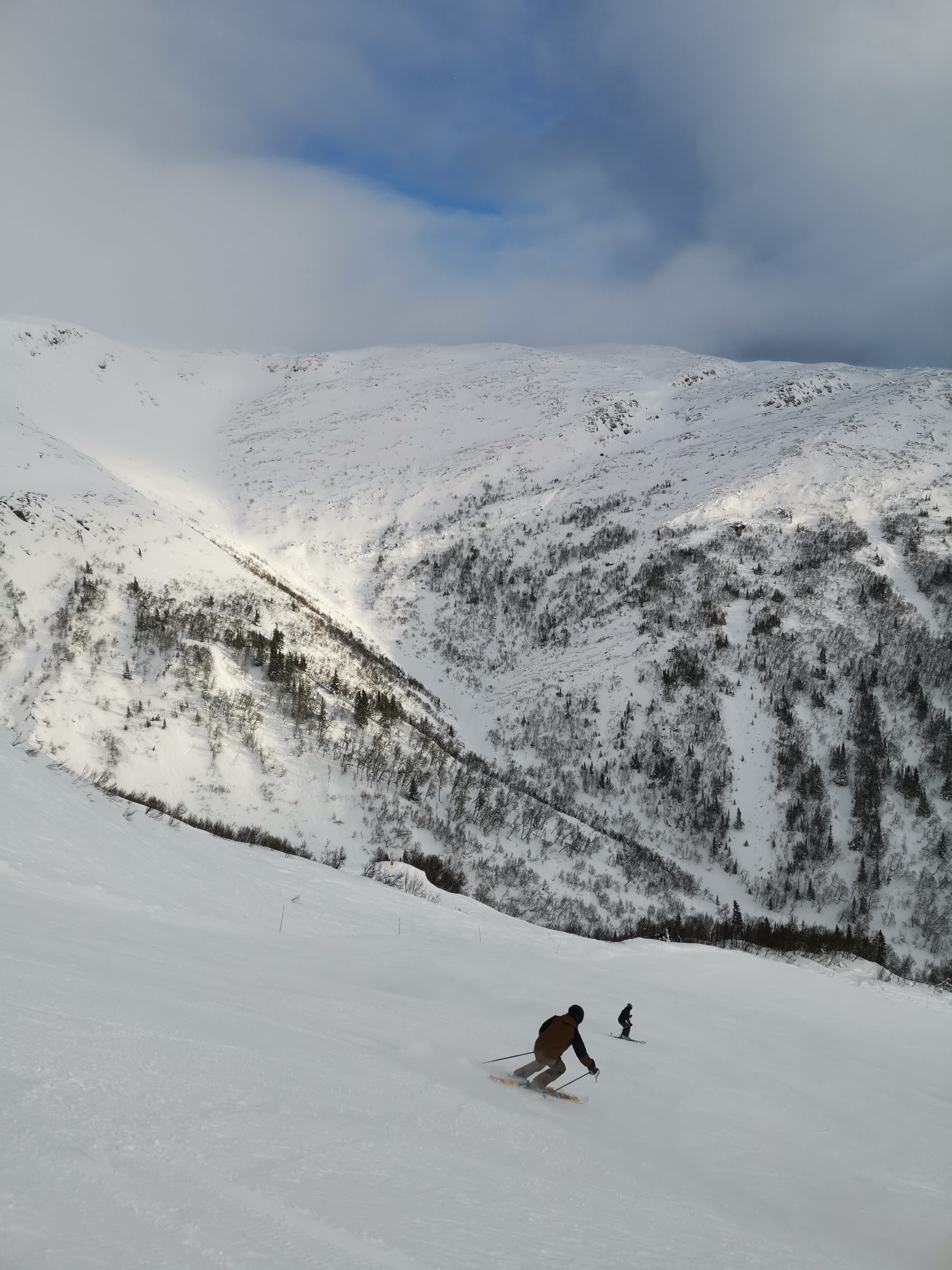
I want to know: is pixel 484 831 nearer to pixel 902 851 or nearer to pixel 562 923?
pixel 562 923

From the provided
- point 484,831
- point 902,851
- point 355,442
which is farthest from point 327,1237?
point 355,442

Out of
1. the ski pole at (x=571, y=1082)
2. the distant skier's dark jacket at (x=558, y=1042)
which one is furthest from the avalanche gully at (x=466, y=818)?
the distant skier's dark jacket at (x=558, y=1042)

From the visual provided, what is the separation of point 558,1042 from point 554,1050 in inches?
4.0

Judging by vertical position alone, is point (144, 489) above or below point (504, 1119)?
above

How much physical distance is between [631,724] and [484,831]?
2159 centimetres

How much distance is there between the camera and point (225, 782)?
29.0 meters

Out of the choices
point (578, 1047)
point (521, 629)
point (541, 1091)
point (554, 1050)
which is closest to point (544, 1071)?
point (541, 1091)

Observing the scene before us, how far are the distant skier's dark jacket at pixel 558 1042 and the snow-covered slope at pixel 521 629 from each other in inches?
909

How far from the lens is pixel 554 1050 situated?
6145mm

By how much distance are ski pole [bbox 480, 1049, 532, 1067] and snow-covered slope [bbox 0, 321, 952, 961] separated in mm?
Result: 22304

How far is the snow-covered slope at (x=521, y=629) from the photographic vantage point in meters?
32.6

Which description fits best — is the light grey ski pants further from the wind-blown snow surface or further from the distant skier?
the wind-blown snow surface

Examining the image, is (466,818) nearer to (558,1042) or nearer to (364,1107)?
(558,1042)

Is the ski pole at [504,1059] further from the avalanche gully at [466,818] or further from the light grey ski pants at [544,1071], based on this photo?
the avalanche gully at [466,818]
